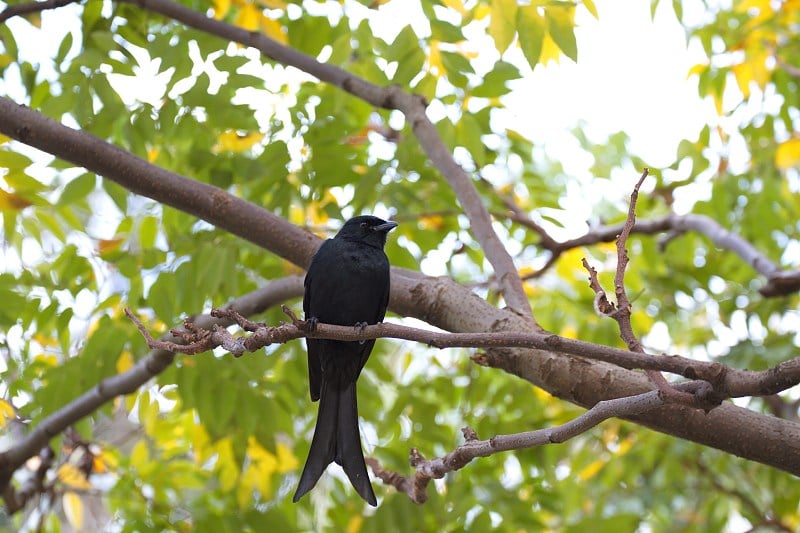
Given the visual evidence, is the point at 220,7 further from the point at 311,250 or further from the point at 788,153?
the point at 788,153

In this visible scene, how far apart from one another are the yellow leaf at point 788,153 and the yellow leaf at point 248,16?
3.32 metres

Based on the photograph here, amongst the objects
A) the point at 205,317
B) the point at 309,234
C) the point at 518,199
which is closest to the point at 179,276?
the point at 205,317

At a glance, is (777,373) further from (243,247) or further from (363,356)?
(243,247)

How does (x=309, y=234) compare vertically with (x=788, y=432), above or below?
above

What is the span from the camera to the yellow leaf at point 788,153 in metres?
5.06

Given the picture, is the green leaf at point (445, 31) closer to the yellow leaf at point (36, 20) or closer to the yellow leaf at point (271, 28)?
the yellow leaf at point (271, 28)

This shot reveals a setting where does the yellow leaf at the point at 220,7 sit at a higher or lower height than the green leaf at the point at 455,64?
higher

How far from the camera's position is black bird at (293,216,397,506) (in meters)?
3.16

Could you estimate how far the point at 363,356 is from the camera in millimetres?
3418

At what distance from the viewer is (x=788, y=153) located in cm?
509

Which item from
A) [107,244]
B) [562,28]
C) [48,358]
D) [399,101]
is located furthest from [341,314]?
[48,358]

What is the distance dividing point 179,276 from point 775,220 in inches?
136

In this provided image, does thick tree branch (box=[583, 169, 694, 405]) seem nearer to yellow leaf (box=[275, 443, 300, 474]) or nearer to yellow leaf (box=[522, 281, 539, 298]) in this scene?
yellow leaf (box=[275, 443, 300, 474])

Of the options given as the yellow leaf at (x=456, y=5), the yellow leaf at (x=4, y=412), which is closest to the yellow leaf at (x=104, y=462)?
the yellow leaf at (x=4, y=412)
